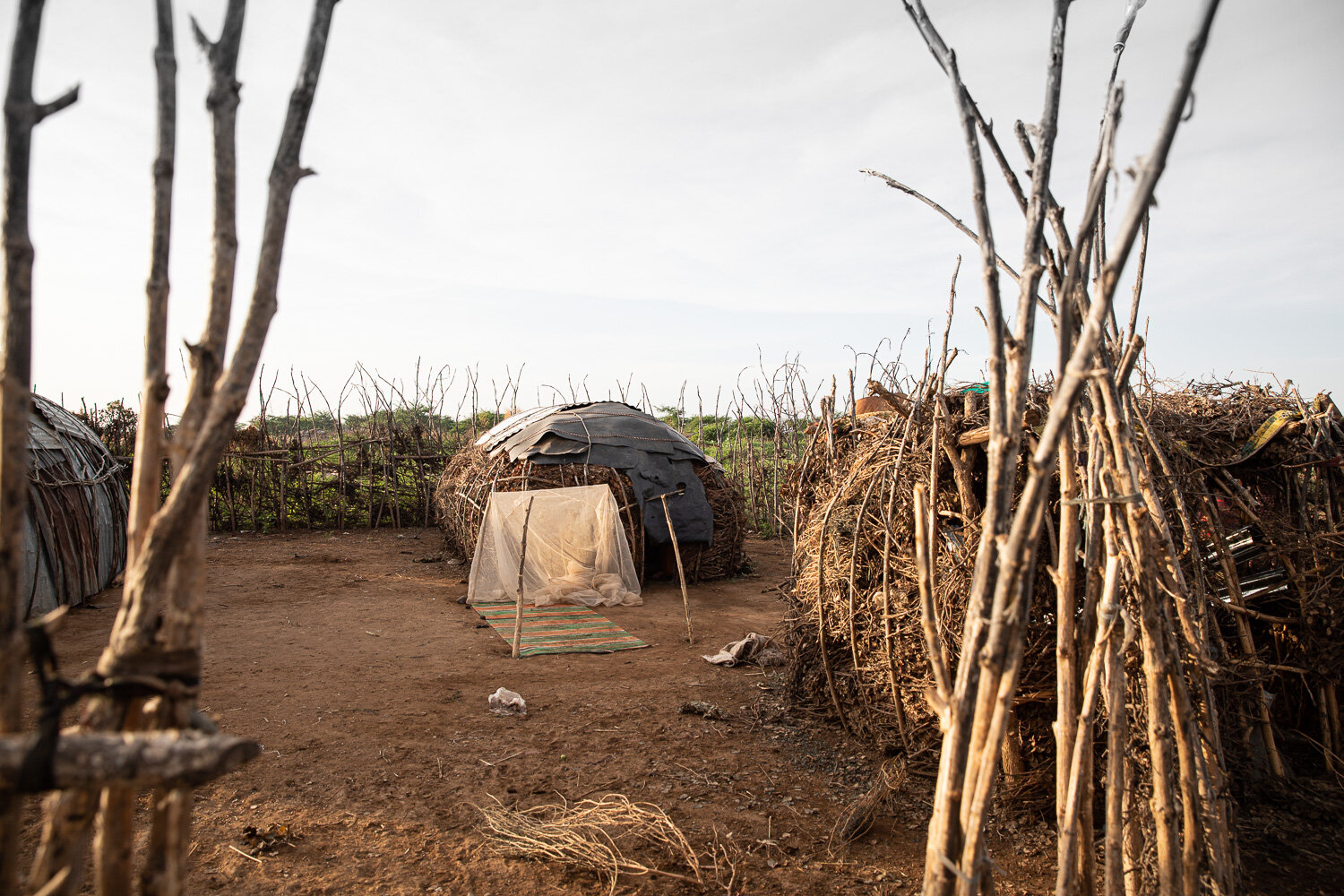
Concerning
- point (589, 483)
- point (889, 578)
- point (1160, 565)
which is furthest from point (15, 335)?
point (589, 483)

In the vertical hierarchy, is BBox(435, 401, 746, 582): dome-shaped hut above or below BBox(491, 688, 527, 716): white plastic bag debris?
above

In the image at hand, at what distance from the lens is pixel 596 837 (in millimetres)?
3418

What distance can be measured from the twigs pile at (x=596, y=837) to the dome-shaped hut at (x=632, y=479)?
601 cm

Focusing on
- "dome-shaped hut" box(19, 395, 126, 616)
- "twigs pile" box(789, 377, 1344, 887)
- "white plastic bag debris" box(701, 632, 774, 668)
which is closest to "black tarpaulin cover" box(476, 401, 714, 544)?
"white plastic bag debris" box(701, 632, 774, 668)

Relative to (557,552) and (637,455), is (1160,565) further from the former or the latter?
(637,455)

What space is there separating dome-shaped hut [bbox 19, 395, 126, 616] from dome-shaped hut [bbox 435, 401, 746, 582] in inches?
152

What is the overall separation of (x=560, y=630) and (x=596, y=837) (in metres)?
4.20

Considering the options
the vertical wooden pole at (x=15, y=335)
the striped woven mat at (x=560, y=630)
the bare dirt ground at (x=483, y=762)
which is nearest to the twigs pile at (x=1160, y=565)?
the bare dirt ground at (x=483, y=762)

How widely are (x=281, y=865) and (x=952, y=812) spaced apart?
2.80 meters

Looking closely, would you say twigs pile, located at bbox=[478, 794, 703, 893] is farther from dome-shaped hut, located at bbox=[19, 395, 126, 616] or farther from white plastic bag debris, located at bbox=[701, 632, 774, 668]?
dome-shaped hut, located at bbox=[19, 395, 126, 616]

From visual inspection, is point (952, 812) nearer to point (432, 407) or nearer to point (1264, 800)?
point (1264, 800)

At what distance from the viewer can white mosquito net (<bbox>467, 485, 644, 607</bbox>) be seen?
28.5ft

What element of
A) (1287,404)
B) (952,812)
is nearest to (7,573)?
(952,812)

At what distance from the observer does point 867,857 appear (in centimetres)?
339
